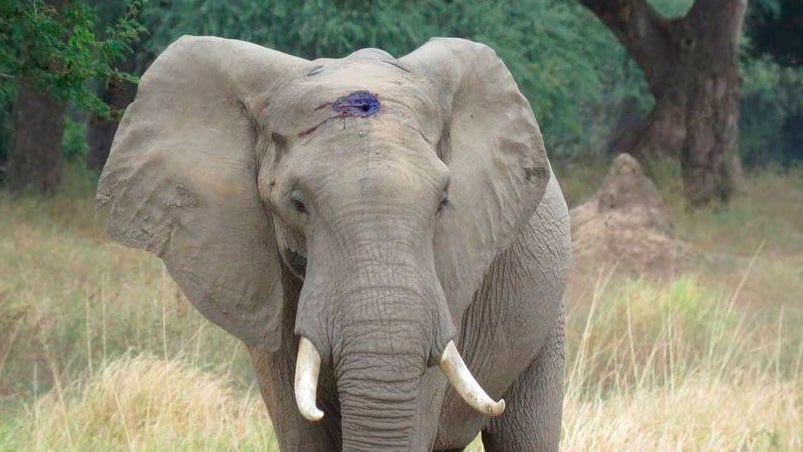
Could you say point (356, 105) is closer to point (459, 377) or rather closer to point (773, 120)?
point (459, 377)

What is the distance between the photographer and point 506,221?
172 inches

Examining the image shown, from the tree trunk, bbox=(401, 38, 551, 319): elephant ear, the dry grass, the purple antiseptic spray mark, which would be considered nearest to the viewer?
the purple antiseptic spray mark

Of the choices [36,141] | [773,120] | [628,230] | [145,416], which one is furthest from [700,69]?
[773,120]

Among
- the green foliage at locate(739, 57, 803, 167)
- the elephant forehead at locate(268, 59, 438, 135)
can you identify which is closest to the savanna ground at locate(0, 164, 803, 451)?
the elephant forehead at locate(268, 59, 438, 135)

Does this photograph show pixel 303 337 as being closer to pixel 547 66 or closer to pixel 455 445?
pixel 455 445

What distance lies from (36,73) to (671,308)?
14.0 ft

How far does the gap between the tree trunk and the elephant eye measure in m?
13.5

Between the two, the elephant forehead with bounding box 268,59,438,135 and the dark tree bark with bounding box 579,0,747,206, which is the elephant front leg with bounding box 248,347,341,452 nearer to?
the elephant forehead with bounding box 268,59,438,135

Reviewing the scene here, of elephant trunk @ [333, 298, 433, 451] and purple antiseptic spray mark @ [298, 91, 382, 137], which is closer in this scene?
elephant trunk @ [333, 298, 433, 451]

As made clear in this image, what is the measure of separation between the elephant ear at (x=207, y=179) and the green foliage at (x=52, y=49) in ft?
14.3

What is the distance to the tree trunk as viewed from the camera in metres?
17.0

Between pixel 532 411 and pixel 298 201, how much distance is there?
6.23 feet

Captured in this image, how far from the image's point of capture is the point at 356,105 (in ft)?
12.5

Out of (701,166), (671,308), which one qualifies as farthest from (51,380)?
(701,166)
